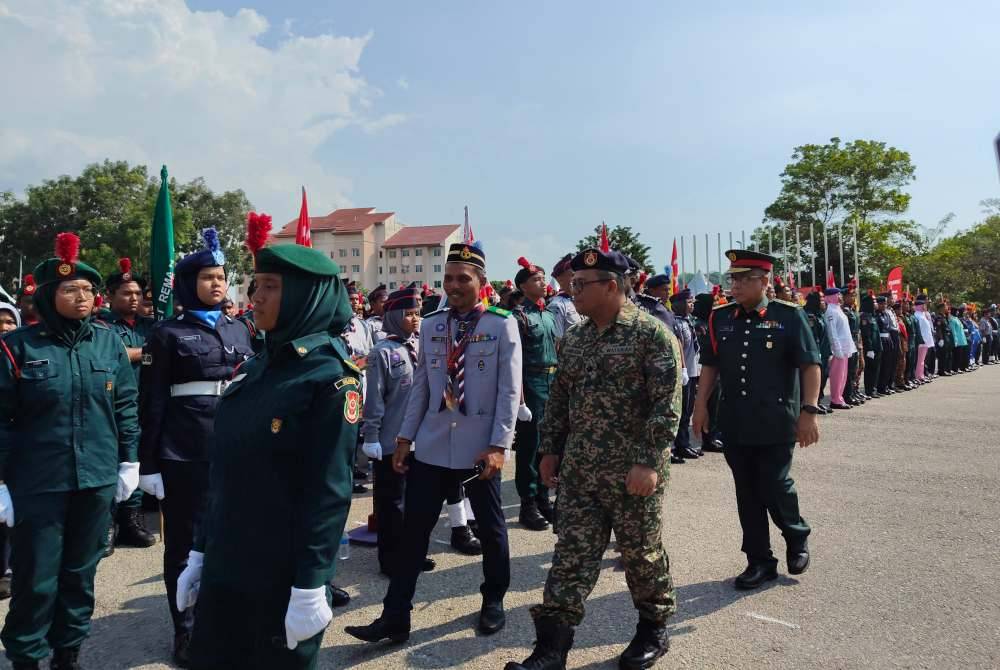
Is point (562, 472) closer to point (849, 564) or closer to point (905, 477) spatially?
point (849, 564)

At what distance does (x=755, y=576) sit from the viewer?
173 inches

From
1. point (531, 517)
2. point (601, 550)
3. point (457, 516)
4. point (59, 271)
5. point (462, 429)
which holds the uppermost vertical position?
→ point (59, 271)

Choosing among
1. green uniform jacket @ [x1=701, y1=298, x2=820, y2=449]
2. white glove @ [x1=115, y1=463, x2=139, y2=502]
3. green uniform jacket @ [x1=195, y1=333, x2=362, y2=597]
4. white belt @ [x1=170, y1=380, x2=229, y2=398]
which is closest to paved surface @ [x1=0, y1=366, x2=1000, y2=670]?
white glove @ [x1=115, y1=463, x2=139, y2=502]

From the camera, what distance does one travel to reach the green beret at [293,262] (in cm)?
214

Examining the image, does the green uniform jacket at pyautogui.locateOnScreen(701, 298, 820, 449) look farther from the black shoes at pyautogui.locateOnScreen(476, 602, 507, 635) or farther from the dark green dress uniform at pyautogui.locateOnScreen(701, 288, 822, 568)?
the black shoes at pyautogui.locateOnScreen(476, 602, 507, 635)

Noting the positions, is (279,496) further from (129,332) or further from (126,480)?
(129,332)

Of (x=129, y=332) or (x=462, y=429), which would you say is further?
(x=129, y=332)

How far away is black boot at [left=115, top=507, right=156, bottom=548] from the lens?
18.5 feet

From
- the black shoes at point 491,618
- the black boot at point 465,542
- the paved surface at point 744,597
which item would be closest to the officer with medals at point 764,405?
the paved surface at point 744,597

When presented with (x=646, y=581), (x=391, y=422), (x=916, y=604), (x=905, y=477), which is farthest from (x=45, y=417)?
(x=905, y=477)

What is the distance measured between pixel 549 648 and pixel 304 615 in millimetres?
1611

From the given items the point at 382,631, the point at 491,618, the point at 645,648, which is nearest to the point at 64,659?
the point at 382,631

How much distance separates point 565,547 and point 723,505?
3.60 metres

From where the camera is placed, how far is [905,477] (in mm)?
7414
